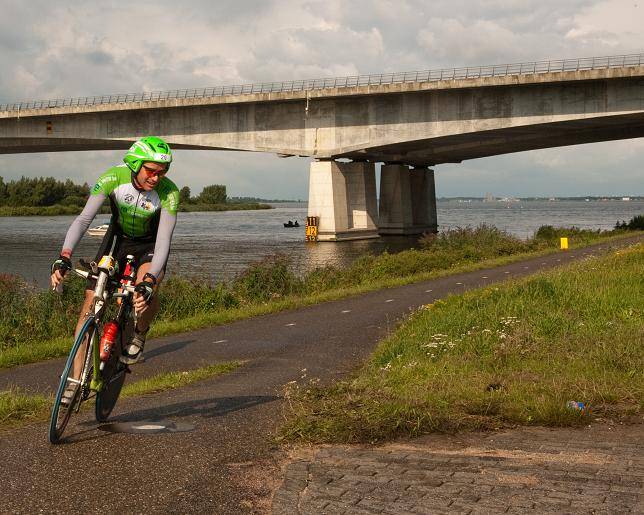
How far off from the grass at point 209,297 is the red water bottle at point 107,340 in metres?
5.78

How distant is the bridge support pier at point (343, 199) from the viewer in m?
57.2

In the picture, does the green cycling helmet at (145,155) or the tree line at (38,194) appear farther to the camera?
the tree line at (38,194)

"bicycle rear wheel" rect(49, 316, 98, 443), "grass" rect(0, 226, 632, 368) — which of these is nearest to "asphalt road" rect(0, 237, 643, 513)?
"bicycle rear wheel" rect(49, 316, 98, 443)

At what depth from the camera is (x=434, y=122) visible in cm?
5138

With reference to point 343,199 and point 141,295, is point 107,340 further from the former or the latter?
point 343,199

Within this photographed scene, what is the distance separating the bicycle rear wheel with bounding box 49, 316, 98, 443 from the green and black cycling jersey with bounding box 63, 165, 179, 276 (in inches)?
25.8

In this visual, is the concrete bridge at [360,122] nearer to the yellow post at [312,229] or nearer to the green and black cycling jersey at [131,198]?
the yellow post at [312,229]

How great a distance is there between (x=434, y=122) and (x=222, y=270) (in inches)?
913

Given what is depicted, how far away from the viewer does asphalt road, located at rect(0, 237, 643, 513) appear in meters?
4.51

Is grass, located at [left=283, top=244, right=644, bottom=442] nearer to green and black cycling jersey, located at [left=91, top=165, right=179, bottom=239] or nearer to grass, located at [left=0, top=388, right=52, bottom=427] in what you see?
green and black cycling jersey, located at [left=91, top=165, right=179, bottom=239]

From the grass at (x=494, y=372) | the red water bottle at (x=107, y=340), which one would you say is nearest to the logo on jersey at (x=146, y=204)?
the red water bottle at (x=107, y=340)

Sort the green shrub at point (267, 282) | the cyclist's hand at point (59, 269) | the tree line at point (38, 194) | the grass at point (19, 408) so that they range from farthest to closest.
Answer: the tree line at point (38, 194)
the green shrub at point (267, 282)
the grass at point (19, 408)
the cyclist's hand at point (59, 269)

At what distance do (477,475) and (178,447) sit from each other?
2.09 meters

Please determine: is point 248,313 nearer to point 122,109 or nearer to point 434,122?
point 434,122
